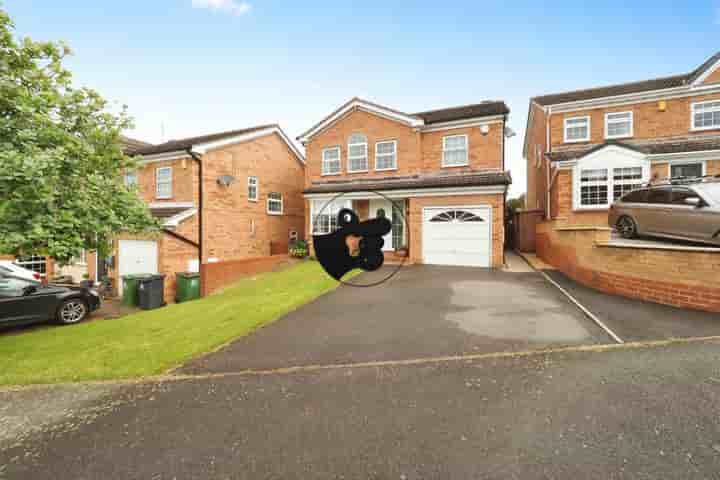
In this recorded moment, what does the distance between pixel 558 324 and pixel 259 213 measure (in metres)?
16.3

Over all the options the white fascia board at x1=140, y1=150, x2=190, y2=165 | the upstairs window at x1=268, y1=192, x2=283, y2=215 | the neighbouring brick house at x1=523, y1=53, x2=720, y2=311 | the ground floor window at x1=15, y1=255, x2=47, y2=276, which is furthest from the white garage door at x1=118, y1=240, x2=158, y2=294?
the neighbouring brick house at x1=523, y1=53, x2=720, y2=311

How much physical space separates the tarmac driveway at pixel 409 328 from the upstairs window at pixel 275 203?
39.0 ft

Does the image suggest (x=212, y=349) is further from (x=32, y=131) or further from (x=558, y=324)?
(x=558, y=324)

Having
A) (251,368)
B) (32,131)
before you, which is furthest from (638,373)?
(32,131)

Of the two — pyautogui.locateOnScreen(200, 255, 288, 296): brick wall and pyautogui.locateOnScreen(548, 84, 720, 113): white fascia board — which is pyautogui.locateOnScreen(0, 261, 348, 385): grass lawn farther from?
pyautogui.locateOnScreen(548, 84, 720, 113): white fascia board

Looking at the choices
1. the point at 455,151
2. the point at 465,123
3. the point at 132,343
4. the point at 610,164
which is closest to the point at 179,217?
the point at 132,343

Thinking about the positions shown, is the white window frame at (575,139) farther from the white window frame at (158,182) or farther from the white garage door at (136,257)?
the white garage door at (136,257)

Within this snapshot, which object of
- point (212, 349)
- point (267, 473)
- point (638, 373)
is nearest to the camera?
point (267, 473)

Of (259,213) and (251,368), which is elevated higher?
(259,213)

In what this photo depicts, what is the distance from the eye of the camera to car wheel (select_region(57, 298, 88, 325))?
9742 millimetres

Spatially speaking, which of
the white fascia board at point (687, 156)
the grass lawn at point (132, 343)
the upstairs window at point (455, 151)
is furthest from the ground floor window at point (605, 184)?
the grass lawn at point (132, 343)

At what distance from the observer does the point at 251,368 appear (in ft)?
15.1

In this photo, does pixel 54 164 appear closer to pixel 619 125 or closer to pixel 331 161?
pixel 331 161

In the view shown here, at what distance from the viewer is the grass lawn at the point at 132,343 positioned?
4770mm
